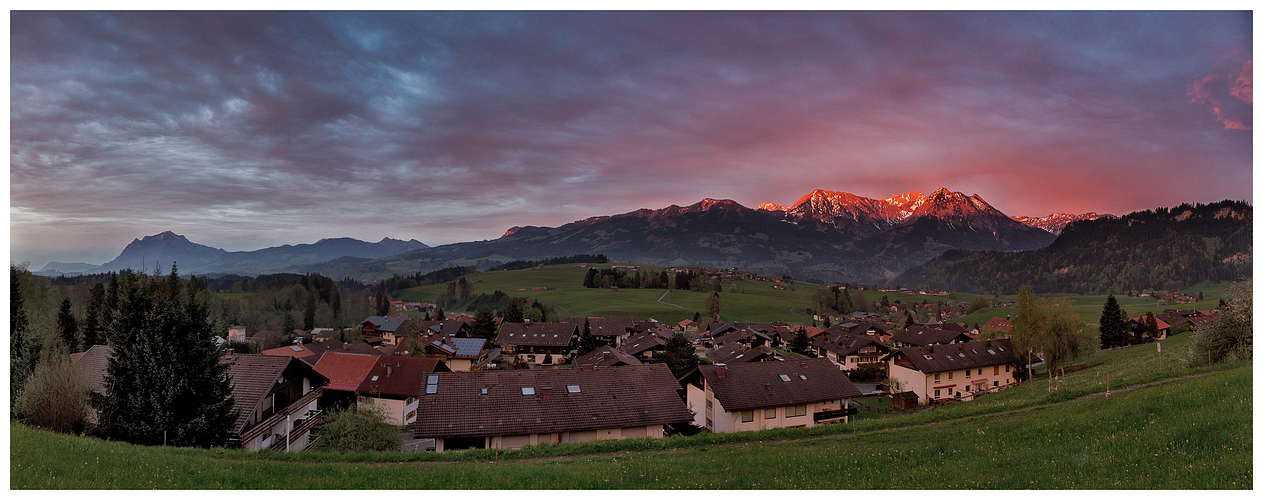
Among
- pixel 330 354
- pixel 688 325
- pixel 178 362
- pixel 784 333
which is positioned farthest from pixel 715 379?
pixel 688 325

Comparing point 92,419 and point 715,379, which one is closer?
point 92,419

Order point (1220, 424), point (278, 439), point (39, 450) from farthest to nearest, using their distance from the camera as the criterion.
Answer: point (278, 439) → point (39, 450) → point (1220, 424)

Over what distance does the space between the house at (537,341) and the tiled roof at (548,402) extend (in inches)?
1804

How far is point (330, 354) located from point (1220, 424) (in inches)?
1694

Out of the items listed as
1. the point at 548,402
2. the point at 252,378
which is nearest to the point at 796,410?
the point at 548,402

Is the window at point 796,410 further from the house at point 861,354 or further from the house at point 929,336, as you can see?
the house at point 929,336

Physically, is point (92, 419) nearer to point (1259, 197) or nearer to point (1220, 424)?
point (1220, 424)

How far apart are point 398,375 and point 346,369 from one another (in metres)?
4.76

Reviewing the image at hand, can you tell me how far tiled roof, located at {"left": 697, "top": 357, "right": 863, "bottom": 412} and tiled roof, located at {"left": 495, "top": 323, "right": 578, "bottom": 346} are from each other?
151 feet

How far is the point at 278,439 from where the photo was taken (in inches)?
821

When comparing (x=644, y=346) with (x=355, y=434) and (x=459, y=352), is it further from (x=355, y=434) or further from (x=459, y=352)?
(x=355, y=434)

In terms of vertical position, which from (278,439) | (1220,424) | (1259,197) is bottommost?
(278,439)

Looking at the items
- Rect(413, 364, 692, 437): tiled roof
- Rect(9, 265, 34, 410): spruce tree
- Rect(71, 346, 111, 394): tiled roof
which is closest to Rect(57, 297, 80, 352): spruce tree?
Rect(71, 346, 111, 394): tiled roof

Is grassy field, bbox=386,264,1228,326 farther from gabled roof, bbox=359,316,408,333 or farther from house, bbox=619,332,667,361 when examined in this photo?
house, bbox=619,332,667,361
